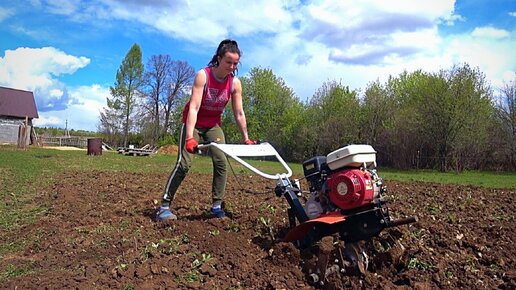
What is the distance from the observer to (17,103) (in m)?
58.1

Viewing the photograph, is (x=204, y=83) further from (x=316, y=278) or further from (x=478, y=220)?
(x=478, y=220)

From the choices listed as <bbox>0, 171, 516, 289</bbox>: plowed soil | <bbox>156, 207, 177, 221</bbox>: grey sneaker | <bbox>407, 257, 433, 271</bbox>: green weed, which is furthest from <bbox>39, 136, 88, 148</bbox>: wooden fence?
<bbox>407, 257, 433, 271</bbox>: green weed

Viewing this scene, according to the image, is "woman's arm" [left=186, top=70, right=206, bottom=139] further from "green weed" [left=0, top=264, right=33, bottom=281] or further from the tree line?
the tree line

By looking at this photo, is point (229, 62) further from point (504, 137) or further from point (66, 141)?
point (66, 141)

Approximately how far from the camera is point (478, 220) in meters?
5.85

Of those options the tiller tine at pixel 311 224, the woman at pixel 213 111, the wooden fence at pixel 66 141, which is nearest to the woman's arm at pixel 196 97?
the woman at pixel 213 111

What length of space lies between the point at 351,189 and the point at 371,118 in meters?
37.8

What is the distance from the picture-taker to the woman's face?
5254mm

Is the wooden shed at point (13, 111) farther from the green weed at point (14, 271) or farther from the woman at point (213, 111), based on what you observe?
the green weed at point (14, 271)

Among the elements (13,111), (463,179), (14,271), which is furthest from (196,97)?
(13,111)

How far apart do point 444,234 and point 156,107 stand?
5999 cm

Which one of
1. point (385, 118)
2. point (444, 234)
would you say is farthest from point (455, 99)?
point (444, 234)

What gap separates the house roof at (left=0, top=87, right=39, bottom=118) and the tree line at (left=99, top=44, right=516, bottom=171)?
9075 mm

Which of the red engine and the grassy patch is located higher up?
the red engine
